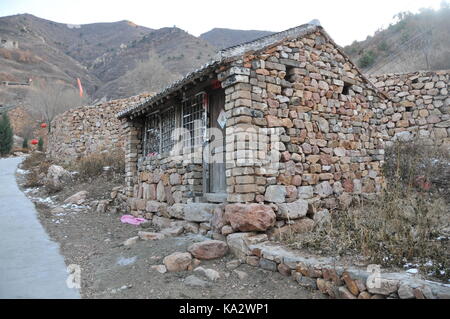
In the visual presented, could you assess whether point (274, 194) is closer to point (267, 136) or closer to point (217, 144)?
point (267, 136)

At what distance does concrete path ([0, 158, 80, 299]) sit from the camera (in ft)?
13.9

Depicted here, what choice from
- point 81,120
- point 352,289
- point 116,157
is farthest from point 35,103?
point 352,289

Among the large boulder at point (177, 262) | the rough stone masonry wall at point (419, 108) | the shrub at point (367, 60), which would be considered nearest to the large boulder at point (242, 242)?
the large boulder at point (177, 262)

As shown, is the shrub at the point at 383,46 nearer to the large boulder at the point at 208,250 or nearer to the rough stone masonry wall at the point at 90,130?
the rough stone masonry wall at the point at 90,130

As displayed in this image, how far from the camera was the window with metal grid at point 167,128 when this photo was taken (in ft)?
27.2

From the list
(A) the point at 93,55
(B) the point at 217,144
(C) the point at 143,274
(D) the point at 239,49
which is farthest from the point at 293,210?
(A) the point at 93,55

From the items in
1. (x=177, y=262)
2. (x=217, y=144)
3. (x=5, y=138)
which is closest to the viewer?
(x=177, y=262)

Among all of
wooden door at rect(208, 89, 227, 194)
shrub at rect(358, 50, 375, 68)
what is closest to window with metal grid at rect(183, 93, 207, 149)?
wooden door at rect(208, 89, 227, 194)

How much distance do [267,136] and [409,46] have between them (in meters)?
17.6

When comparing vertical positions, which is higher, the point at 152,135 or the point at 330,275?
the point at 152,135

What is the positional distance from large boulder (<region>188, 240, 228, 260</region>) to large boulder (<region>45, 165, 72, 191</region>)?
7970mm

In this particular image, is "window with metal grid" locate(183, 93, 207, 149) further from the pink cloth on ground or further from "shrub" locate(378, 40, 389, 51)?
"shrub" locate(378, 40, 389, 51)

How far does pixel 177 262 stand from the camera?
4.98 m

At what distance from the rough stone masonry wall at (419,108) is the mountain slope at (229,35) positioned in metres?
53.7
